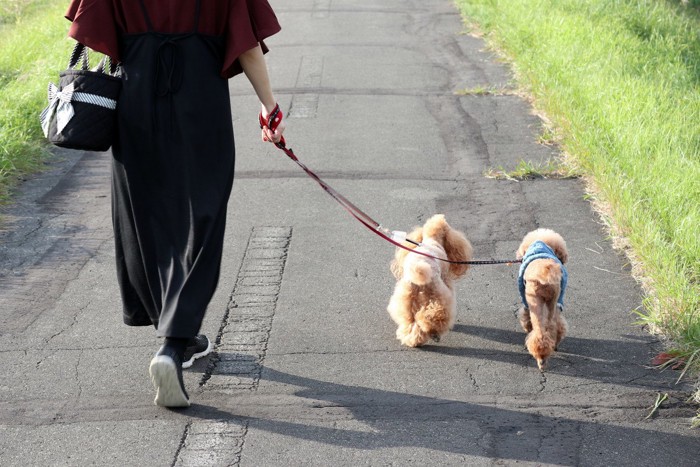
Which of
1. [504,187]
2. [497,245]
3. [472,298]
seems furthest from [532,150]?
[472,298]

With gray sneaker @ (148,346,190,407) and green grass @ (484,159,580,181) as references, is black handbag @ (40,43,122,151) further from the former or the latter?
green grass @ (484,159,580,181)

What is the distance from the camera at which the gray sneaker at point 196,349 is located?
4.66 metres

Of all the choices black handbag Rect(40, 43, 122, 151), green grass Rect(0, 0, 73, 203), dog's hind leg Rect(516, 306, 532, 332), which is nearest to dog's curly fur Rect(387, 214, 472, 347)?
dog's hind leg Rect(516, 306, 532, 332)

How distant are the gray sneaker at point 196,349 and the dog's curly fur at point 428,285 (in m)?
1.02

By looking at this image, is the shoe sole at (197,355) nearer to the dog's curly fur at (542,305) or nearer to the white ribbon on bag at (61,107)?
the white ribbon on bag at (61,107)

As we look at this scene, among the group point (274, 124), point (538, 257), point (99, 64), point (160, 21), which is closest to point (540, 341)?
point (538, 257)

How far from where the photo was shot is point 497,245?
6199mm

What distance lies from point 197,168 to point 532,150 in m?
4.73

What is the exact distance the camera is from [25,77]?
33.8 ft

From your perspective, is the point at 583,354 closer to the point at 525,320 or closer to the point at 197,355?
the point at 525,320

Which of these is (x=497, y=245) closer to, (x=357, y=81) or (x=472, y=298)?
(x=472, y=298)

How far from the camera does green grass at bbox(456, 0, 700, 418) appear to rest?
18.0ft

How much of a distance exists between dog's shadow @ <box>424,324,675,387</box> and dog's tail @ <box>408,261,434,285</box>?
44 cm

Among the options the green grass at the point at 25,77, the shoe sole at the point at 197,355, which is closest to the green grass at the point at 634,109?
the shoe sole at the point at 197,355
